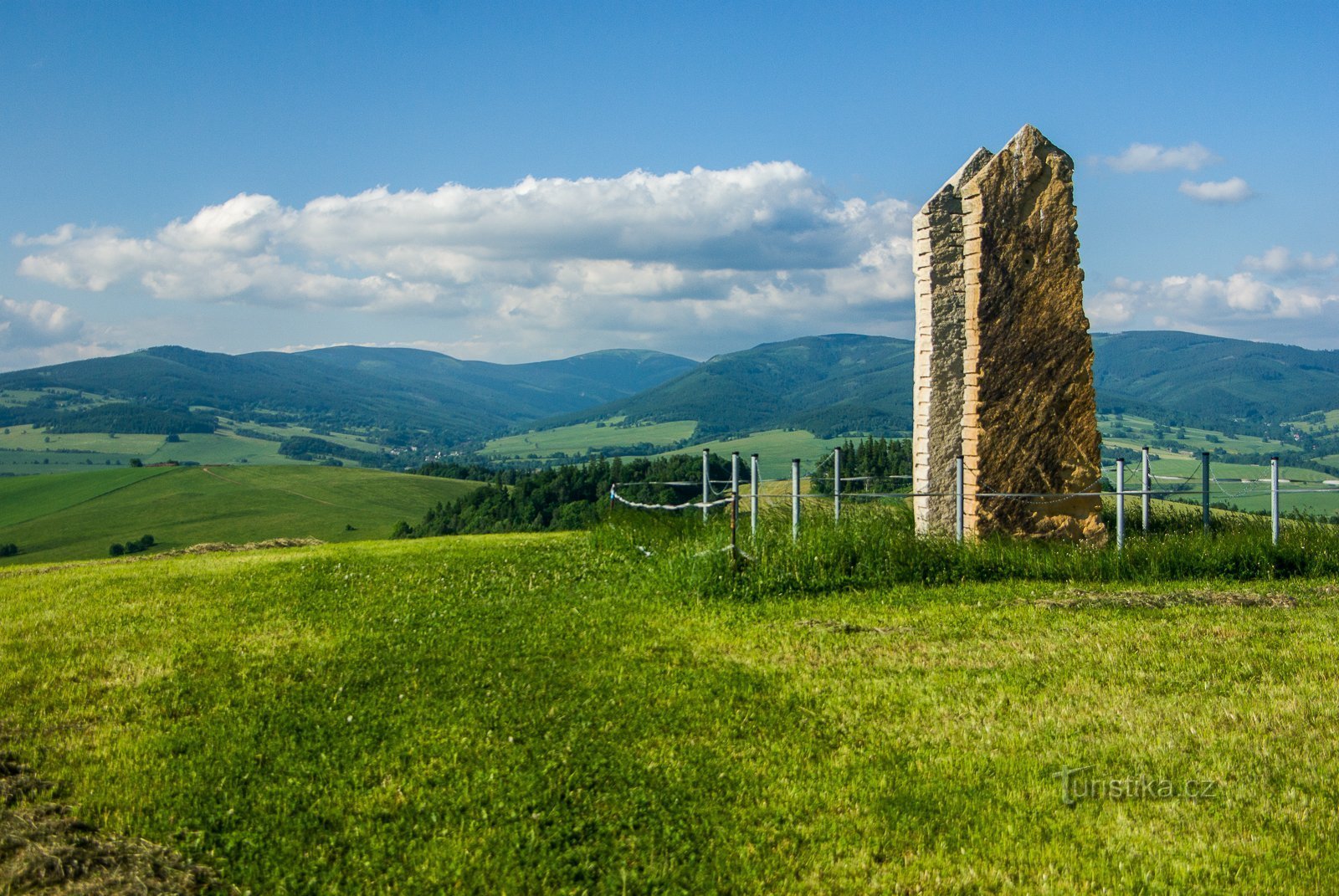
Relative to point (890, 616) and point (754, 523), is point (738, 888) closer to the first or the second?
point (890, 616)

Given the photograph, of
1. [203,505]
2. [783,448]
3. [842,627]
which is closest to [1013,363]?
[842,627]

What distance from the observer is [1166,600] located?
12016 millimetres

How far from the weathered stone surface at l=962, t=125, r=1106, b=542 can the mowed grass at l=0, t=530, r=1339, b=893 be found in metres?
3.42

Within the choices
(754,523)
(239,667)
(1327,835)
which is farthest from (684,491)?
(1327,835)

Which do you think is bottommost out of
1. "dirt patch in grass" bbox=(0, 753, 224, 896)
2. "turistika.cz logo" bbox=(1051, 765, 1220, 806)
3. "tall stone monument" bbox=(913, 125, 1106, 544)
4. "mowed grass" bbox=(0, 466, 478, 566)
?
"mowed grass" bbox=(0, 466, 478, 566)

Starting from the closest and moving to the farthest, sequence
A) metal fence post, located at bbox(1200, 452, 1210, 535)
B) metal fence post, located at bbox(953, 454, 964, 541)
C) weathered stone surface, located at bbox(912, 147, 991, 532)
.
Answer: metal fence post, located at bbox(953, 454, 964, 541) → metal fence post, located at bbox(1200, 452, 1210, 535) → weathered stone surface, located at bbox(912, 147, 991, 532)

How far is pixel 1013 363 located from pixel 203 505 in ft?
344

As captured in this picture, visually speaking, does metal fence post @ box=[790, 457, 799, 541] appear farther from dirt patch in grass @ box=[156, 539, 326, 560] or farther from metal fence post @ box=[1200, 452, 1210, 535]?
dirt patch in grass @ box=[156, 539, 326, 560]

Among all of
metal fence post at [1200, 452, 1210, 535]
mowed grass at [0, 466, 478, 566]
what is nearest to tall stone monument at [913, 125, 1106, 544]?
metal fence post at [1200, 452, 1210, 535]

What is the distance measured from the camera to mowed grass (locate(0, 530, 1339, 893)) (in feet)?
18.8

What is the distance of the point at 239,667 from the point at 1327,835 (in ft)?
27.5

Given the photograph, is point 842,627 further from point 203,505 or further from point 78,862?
point 203,505

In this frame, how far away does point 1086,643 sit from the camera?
32.8 ft

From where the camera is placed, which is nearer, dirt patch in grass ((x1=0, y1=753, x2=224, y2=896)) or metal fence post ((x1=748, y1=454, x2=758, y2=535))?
dirt patch in grass ((x1=0, y1=753, x2=224, y2=896))
